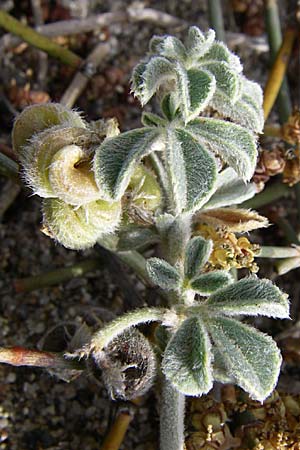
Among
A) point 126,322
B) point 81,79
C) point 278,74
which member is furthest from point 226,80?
point 81,79

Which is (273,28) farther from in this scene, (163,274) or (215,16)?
(163,274)

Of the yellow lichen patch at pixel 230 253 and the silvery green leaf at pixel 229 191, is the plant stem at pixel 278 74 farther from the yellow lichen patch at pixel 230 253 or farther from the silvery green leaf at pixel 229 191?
the yellow lichen patch at pixel 230 253

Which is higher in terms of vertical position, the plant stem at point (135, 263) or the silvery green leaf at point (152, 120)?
the silvery green leaf at point (152, 120)

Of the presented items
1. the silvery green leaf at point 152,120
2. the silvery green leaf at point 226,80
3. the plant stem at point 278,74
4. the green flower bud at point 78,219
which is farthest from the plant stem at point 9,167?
the plant stem at point 278,74

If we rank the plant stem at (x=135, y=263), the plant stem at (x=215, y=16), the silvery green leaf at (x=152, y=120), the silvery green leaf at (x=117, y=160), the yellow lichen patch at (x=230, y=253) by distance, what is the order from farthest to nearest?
1. the plant stem at (x=215, y=16)
2. the plant stem at (x=135, y=263)
3. the yellow lichen patch at (x=230, y=253)
4. the silvery green leaf at (x=152, y=120)
5. the silvery green leaf at (x=117, y=160)

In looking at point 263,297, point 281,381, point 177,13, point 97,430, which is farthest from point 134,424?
point 177,13
